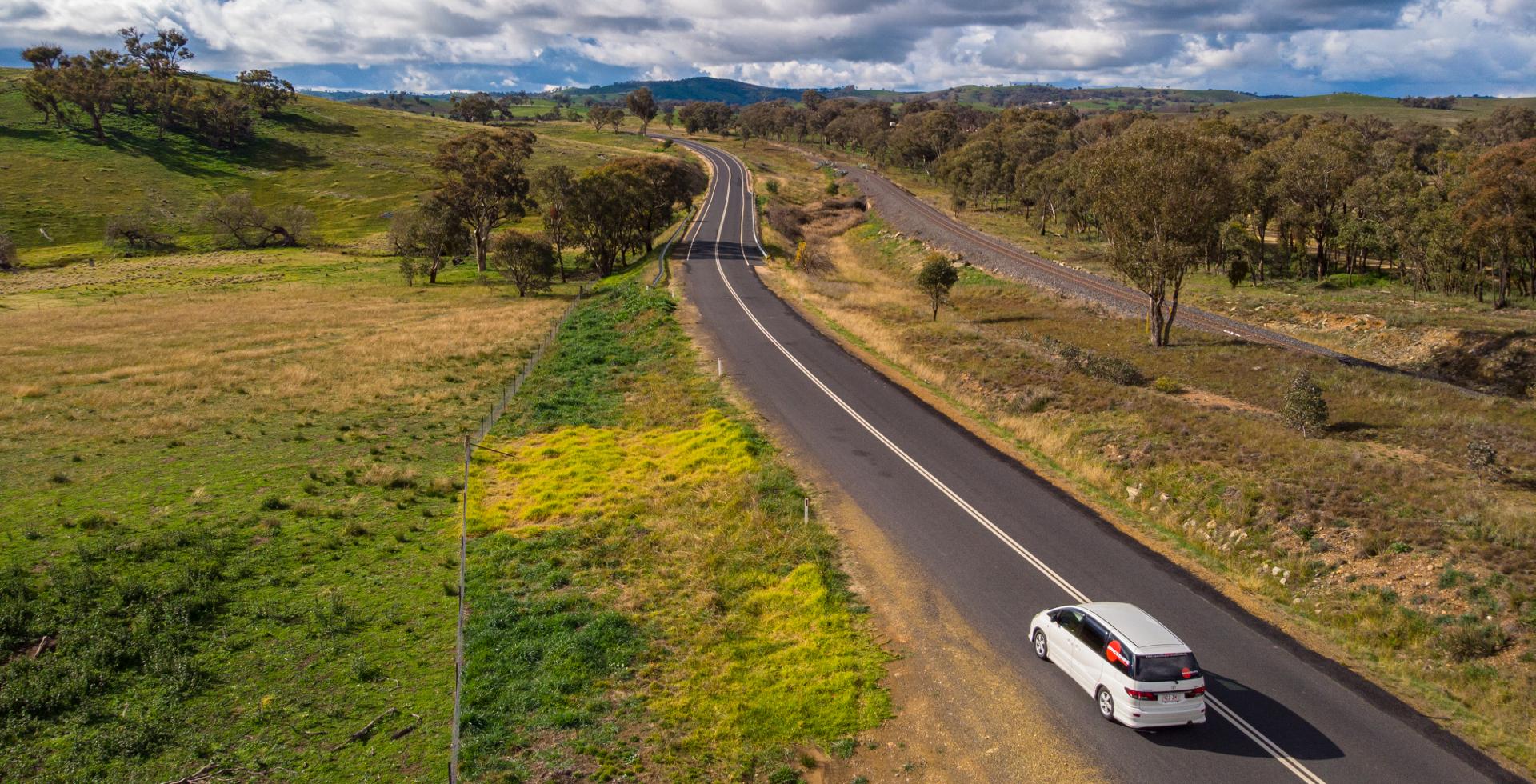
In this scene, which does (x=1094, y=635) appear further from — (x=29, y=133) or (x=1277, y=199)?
(x=29, y=133)

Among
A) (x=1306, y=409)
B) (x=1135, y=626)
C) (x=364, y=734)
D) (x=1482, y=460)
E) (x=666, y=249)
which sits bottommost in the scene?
(x=364, y=734)

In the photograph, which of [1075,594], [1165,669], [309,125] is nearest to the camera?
[1165,669]

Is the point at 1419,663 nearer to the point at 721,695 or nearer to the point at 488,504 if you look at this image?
the point at 721,695

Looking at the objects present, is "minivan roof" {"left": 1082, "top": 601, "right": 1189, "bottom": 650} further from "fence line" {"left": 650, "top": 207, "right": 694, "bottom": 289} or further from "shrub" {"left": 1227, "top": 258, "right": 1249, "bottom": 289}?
"shrub" {"left": 1227, "top": 258, "right": 1249, "bottom": 289}

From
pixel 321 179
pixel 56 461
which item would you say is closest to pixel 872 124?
pixel 321 179

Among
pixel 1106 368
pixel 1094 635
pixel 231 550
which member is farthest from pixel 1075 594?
pixel 231 550

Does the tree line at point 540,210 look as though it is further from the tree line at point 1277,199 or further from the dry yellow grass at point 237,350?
the tree line at point 1277,199

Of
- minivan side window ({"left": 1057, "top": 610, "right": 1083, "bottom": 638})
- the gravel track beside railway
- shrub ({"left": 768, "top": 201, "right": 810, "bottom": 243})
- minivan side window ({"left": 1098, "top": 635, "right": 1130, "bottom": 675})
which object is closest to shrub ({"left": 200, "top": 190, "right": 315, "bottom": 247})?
shrub ({"left": 768, "top": 201, "right": 810, "bottom": 243})

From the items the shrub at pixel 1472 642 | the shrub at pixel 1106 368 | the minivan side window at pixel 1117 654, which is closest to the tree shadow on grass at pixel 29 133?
the shrub at pixel 1106 368
